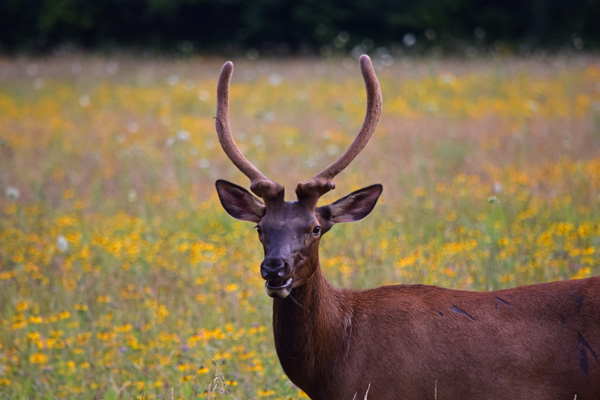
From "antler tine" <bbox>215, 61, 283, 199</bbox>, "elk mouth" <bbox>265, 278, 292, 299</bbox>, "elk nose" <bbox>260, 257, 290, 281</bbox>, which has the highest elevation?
"antler tine" <bbox>215, 61, 283, 199</bbox>

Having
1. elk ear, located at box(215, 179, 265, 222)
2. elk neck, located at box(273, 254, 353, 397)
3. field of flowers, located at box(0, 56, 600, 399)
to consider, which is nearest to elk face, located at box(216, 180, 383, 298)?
elk ear, located at box(215, 179, 265, 222)

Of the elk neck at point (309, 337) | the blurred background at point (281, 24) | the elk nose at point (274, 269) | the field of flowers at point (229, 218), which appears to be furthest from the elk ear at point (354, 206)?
the blurred background at point (281, 24)

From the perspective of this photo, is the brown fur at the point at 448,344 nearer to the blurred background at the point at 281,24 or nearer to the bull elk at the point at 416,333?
the bull elk at the point at 416,333

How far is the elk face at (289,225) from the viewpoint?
3158mm

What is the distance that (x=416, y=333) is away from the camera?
3344 mm

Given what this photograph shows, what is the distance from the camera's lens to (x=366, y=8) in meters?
24.2

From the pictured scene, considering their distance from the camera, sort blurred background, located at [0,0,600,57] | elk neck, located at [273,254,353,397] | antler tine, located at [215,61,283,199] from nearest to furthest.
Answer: elk neck, located at [273,254,353,397], antler tine, located at [215,61,283,199], blurred background, located at [0,0,600,57]

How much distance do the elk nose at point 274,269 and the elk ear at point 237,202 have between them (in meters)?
0.57

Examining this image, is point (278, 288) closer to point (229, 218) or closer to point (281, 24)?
point (229, 218)

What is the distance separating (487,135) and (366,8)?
50.6 ft

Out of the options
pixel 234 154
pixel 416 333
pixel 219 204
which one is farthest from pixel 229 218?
pixel 416 333

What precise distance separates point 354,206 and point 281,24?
883 inches

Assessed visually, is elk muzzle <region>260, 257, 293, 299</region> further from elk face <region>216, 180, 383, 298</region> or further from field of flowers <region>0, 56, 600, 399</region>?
field of flowers <region>0, 56, 600, 399</region>

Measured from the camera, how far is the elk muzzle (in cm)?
312
